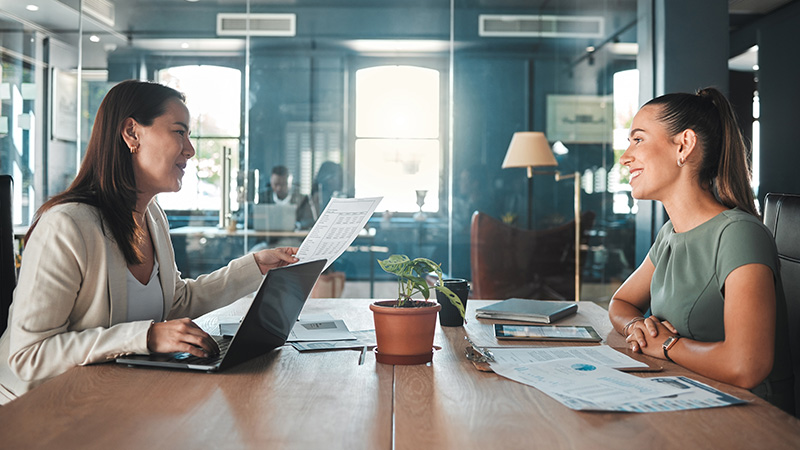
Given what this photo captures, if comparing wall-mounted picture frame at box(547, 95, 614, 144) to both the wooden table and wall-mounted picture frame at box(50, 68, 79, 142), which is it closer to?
wall-mounted picture frame at box(50, 68, 79, 142)

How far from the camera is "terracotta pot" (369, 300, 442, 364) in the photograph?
1234mm

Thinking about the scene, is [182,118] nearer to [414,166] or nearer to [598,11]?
[414,166]

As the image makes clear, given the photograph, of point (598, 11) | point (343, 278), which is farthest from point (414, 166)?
point (598, 11)

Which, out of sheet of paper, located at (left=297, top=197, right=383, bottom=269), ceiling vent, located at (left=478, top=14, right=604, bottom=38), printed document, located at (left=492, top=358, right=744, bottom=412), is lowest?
printed document, located at (left=492, top=358, right=744, bottom=412)

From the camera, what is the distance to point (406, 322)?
4.06ft

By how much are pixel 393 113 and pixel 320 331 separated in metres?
3.20

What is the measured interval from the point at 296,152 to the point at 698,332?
3480 millimetres

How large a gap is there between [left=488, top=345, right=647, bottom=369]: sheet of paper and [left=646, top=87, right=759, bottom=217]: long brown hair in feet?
1.79

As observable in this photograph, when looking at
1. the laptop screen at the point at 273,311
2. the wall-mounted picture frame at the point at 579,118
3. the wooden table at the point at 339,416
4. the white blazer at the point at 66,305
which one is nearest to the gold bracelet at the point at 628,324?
the wooden table at the point at 339,416

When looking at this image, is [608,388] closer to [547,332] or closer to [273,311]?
[547,332]

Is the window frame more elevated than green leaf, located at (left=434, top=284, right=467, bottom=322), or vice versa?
the window frame

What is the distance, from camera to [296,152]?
15.1ft

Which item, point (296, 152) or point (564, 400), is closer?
point (564, 400)

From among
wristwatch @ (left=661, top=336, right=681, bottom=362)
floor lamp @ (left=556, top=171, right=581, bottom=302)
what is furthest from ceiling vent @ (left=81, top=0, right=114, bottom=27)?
wristwatch @ (left=661, top=336, right=681, bottom=362)
